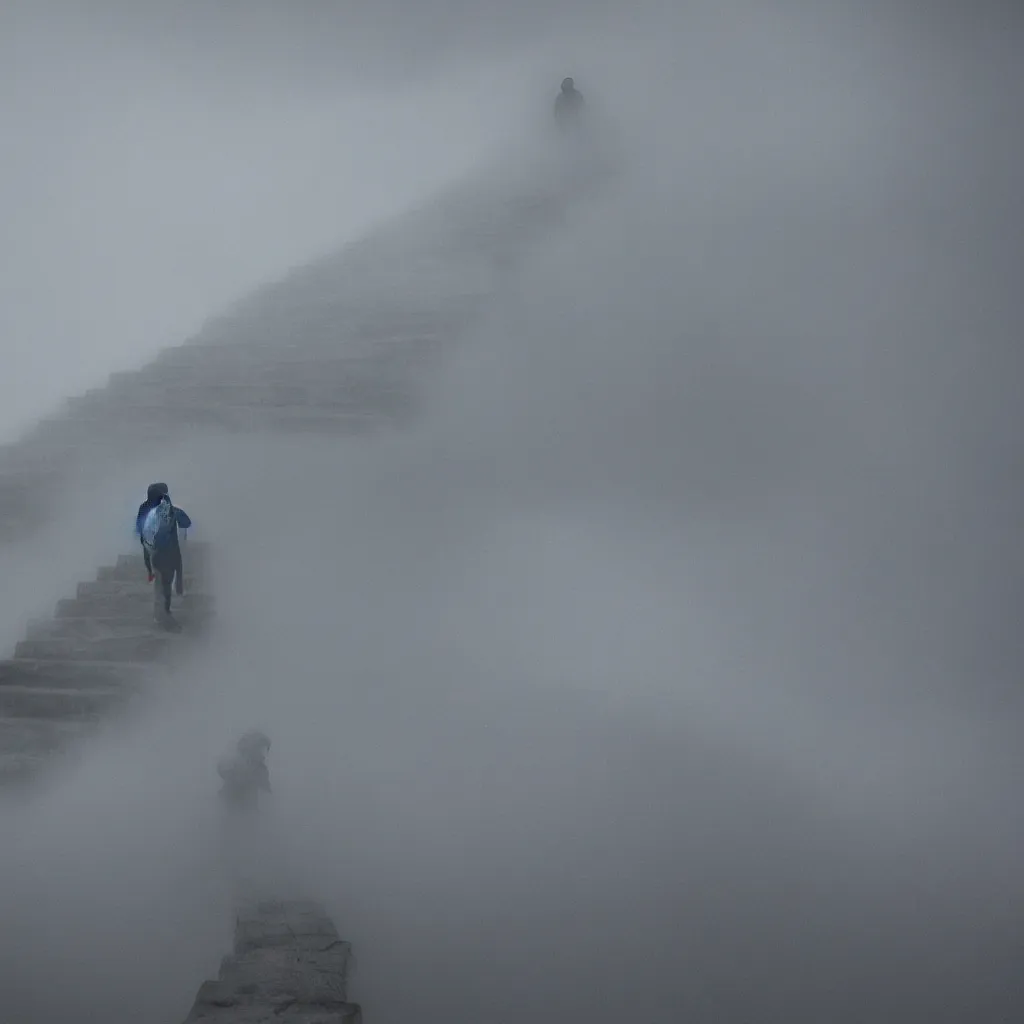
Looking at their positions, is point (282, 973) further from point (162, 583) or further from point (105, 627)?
point (105, 627)

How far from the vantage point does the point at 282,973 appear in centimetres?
491

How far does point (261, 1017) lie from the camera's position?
455 centimetres

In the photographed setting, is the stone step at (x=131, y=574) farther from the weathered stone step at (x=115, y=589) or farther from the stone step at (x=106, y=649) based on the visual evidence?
the stone step at (x=106, y=649)

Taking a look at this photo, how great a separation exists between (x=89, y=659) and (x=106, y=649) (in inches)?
6.3

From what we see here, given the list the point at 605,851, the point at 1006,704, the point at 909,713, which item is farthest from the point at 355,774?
the point at 1006,704

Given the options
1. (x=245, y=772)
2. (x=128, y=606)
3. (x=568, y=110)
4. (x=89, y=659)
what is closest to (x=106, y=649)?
(x=89, y=659)

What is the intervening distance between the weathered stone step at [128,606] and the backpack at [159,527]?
0.83 m

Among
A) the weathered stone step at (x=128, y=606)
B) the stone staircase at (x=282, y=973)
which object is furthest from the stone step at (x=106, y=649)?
the stone staircase at (x=282, y=973)

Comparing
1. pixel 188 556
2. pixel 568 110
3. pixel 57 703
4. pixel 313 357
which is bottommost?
pixel 57 703

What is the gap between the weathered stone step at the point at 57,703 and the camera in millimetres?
6863

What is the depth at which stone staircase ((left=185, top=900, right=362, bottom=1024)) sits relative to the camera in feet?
15.1

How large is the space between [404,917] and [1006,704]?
6.24m

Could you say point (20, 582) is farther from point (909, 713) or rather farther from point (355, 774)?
point (909, 713)

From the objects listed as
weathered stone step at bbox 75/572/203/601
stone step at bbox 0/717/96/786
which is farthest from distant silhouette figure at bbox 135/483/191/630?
stone step at bbox 0/717/96/786
